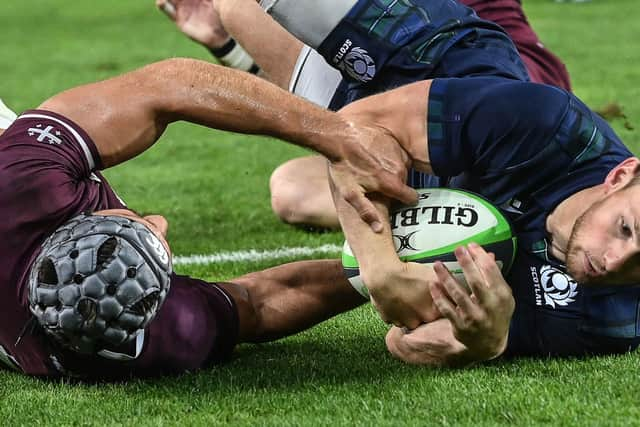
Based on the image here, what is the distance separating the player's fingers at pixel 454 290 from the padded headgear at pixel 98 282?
2.80 ft

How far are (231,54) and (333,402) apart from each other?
10.8ft

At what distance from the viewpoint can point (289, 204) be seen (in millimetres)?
6160

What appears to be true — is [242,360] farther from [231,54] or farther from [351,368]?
[231,54]

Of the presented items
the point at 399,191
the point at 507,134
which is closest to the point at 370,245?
the point at 399,191

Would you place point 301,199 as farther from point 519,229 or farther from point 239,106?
point 239,106

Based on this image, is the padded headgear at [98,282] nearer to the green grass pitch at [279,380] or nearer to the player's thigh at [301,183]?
the green grass pitch at [279,380]

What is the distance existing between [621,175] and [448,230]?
596mm

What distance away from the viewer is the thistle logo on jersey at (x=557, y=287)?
152 inches

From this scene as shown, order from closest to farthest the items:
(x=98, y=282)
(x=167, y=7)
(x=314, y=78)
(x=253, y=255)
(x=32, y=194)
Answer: (x=98, y=282) → (x=32, y=194) → (x=314, y=78) → (x=253, y=255) → (x=167, y=7)

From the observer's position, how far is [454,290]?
3.59m

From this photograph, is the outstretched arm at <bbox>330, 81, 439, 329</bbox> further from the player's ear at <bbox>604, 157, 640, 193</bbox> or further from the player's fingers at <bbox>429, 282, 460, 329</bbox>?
the player's ear at <bbox>604, 157, 640, 193</bbox>

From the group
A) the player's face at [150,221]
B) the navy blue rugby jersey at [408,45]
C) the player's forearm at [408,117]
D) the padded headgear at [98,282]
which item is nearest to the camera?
the padded headgear at [98,282]

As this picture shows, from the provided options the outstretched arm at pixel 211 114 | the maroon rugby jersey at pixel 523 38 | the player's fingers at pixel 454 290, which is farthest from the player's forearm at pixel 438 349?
the maroon rugby jersey at pixel 523 38

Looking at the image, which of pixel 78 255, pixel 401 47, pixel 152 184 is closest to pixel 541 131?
pixel 401 47
